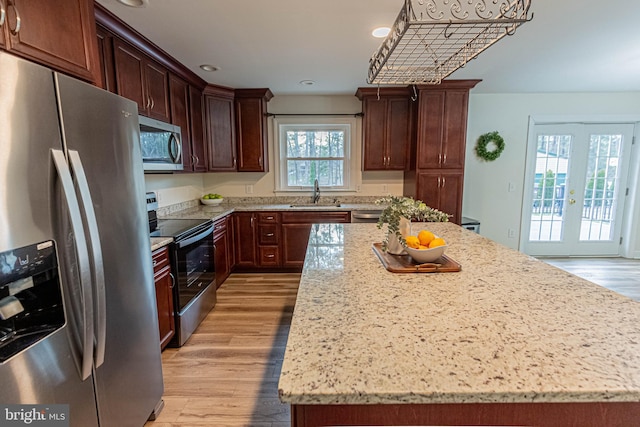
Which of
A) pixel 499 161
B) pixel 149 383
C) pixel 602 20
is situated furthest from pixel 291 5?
pixel 499 161

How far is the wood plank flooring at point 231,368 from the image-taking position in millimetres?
1643

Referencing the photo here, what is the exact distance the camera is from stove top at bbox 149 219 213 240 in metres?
2.15

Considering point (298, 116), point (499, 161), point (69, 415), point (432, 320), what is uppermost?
point (298, 116)

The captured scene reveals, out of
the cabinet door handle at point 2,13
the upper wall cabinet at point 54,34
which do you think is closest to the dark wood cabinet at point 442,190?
the upper wall cabinet at point 54,34

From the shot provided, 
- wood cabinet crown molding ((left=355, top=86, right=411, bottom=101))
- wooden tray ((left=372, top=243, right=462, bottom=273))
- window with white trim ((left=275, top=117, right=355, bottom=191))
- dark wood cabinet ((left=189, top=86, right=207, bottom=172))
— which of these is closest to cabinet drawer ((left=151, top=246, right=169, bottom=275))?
wooden tray ((left=372, top=243, right=462, bottom=273))

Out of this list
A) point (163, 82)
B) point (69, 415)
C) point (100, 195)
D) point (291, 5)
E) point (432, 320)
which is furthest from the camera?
point (163, 82)

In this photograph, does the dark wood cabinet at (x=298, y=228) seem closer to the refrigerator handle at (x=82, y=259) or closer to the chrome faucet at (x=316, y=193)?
the chrome faucet at (x=316, y=193)

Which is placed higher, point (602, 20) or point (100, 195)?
point (602, 20)

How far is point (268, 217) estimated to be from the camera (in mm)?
3777

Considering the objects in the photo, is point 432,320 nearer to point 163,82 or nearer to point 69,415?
point 69,415

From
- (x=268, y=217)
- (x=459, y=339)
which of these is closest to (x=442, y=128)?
(x=268, y=217)

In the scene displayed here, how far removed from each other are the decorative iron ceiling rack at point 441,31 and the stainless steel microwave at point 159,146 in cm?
161

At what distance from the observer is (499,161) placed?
4.17m

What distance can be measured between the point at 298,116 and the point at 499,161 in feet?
9.47
